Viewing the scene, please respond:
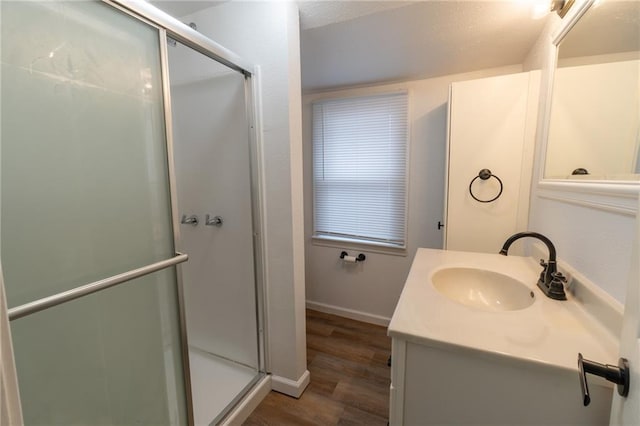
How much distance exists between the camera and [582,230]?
3.06 ft

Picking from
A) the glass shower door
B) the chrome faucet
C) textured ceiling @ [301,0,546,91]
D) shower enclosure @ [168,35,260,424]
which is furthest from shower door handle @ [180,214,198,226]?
the chrome faucet

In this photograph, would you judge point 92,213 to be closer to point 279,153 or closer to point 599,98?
point 279,153

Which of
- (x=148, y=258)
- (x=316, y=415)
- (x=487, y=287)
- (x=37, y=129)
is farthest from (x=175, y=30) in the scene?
(x=316, y=415)

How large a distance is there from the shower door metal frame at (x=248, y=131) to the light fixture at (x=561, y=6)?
1.39 metres

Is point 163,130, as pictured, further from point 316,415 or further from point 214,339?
point 316,415

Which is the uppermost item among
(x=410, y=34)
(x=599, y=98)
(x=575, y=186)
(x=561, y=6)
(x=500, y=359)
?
(x=410, y=34)

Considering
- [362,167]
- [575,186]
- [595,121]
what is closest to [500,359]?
[575,186]

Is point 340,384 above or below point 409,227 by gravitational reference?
below

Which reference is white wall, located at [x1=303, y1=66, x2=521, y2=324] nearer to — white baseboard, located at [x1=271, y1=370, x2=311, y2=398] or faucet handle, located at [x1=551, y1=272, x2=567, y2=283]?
white baseboard, located at [x1=271, y1=370, x2=311, y2=398]

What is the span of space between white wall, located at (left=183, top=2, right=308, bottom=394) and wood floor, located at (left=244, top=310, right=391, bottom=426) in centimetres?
12

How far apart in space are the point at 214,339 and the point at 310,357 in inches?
27.4

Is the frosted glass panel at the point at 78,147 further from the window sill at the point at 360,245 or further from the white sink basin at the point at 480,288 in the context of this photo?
the window sill at the point at 360,245

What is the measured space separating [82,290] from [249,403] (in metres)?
1.11

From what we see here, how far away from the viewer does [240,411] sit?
4.58 feet
